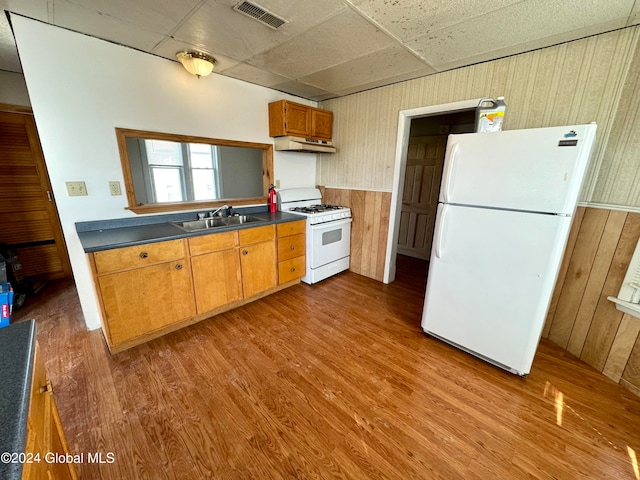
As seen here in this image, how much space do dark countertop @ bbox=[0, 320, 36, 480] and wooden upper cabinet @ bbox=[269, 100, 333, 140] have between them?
2.73m

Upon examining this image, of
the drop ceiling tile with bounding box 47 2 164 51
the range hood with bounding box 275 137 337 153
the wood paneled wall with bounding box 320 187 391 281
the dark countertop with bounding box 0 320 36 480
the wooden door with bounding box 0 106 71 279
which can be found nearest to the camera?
the dark countertop with bounding box 0 320 36 480

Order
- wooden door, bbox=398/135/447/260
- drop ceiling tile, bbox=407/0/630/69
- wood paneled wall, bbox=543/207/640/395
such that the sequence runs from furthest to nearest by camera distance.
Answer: wooden door, bbox=398/135/447/260, wood paneled wall, bbox=543/207/640/395, drop ceiling tile, bbox=407/0/630/69

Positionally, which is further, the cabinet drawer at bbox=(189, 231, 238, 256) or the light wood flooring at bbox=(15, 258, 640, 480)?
the cabinet drawer at bbox=(189, 231, 238, 256)

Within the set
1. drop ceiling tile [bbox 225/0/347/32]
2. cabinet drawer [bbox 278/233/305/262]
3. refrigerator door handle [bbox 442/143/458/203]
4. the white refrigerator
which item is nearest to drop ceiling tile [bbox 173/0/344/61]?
drop ceiling tile [bbox 225/0/347/32]

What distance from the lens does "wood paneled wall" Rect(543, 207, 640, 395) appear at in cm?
178

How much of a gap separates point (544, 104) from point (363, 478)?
9.35 feet

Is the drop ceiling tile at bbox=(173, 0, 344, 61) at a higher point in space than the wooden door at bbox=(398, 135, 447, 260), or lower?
higher

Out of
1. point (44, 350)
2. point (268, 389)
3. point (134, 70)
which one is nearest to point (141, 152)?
point (134, 70)

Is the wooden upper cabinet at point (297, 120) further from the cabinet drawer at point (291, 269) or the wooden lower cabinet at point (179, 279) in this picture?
the cabinet drawer at point (291, 269)

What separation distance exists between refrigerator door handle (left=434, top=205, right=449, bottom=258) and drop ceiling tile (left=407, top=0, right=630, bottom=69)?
123 centimetres

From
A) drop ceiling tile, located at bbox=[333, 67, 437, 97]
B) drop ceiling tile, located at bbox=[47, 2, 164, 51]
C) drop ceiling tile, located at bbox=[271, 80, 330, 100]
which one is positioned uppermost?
drop ceiling tile, located at bbox=[333, 67, 437, 97]

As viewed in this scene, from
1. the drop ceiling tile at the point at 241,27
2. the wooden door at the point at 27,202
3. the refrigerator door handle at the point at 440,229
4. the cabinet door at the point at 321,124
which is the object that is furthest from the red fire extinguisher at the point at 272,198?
the wooden door at the point at 27,202

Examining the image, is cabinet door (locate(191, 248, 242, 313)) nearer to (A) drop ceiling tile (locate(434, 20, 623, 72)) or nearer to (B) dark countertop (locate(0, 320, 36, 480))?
(B) dark countertop (locate(0, 320, 36, 480))

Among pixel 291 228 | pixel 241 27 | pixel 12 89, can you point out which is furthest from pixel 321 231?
pixel 12 89
